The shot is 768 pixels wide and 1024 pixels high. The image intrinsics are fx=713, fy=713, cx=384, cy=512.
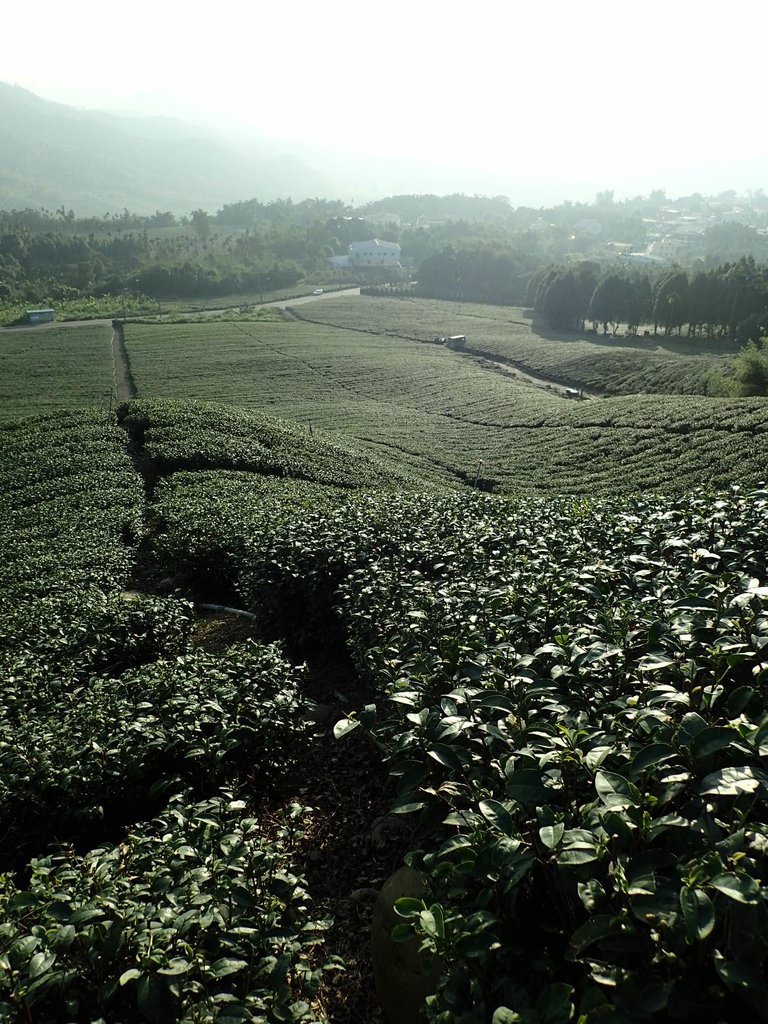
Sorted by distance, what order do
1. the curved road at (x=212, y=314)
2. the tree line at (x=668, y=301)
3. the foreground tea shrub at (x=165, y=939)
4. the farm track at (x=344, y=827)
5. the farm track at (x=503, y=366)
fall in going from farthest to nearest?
the tree line at (x=668, y=301)
the farm track at (x=503, y=366)
the curved road at (x=212, y=314)
the farm track at (x=344, y=827)
the foreground tea shrub at (x=165, y=939)

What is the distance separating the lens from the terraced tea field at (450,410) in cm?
3152

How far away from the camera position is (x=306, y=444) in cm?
3200

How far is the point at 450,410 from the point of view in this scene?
2073 inches

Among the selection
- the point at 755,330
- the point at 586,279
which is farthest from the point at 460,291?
the point at 755,330

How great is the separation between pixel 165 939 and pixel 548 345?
3086 inches

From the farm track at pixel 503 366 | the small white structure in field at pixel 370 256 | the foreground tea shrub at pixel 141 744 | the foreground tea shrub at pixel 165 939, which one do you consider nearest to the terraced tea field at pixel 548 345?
the farm track at pixel 503 366

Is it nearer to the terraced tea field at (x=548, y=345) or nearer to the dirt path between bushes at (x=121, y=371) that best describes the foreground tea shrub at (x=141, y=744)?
the dirt path between bushes at (x=121, y=371)

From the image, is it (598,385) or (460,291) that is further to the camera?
(460,291)

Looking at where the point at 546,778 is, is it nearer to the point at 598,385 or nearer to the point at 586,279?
the point at 598,385

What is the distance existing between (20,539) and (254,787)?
1558 cm

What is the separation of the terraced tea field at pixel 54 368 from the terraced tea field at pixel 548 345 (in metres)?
31.4

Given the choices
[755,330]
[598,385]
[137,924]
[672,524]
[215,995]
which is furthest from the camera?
[755,330]

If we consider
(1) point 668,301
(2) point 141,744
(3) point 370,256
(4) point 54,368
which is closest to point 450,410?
(4) point 54,368

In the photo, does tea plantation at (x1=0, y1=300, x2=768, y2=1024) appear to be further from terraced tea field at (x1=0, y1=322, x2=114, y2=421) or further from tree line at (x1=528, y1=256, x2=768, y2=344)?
tree line at (x1=528, y1=256, x2=768, y2=344)
